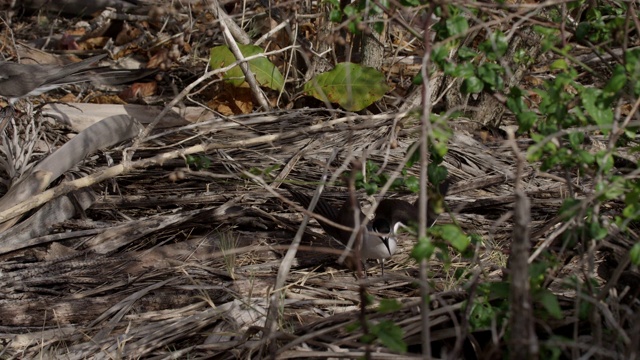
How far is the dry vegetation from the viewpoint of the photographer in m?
2.99

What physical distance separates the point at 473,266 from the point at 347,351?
124 cm

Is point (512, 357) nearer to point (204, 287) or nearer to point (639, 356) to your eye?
point (639, 356)

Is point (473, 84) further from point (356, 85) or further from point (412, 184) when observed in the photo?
point (356, 85)

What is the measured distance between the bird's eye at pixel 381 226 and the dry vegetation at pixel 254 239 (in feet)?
0.74

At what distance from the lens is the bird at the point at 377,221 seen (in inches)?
159

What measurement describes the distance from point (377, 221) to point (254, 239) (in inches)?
27.2

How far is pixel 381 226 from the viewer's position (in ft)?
13.7

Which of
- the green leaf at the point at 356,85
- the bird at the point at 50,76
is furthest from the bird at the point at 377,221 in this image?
the bird at the point at 50,76

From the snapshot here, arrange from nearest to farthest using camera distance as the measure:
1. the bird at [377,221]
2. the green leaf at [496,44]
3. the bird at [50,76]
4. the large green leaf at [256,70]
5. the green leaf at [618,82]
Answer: the green leaf at [618,82] < the green leaf at [496,44] < the bird at [377,221] < the large green leaf at [256,70] < the bird at [50,76]

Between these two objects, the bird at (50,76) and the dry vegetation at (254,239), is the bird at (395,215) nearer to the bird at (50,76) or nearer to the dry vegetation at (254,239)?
the dry vegetation at (254,239)

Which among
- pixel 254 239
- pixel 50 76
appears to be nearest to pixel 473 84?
pixel 254 239

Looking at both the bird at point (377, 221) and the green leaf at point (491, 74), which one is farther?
the bird at point (377, 221)

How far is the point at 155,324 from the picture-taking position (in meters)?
3.68

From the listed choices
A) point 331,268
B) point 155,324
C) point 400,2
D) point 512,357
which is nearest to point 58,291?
point 155,324
